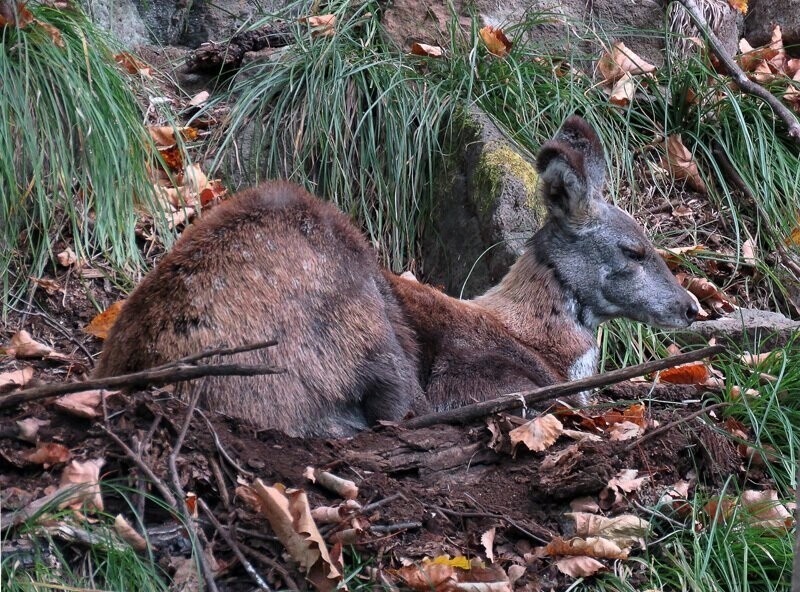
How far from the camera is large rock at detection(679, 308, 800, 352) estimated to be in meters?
5.77

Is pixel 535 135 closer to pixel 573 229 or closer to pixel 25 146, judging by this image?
pixel 573 229

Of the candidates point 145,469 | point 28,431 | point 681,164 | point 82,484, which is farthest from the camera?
point 681,164

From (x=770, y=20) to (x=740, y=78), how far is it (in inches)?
65.4

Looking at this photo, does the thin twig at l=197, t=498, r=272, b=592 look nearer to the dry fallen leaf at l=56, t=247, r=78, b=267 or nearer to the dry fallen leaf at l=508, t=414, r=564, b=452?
the dry fallen leaf at l=508, t=414, r=564, b=452

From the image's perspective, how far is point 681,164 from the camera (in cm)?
731

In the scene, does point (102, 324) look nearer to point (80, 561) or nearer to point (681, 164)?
point (80, 561)

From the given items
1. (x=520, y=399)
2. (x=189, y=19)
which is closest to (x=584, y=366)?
(x=520, y=399)

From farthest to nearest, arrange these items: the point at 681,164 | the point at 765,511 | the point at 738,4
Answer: the point at 738,4 < the point at 681,164 < the point at 765,511

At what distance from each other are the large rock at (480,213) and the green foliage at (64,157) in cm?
188

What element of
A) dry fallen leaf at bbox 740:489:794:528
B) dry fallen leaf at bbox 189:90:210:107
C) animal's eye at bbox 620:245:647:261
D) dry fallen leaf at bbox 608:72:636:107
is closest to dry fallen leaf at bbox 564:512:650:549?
dry fallen leaf at bbox 740:489:794:528

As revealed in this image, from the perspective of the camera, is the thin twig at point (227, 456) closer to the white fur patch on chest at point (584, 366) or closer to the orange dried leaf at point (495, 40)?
the white fur patch on chest at point (584, 366)

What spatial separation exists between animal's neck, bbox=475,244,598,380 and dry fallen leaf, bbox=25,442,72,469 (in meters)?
2.46

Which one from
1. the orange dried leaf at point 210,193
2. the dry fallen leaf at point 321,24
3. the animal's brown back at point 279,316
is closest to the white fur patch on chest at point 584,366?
the animal's brown back at point 279,316

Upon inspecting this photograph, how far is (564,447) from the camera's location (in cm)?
421
